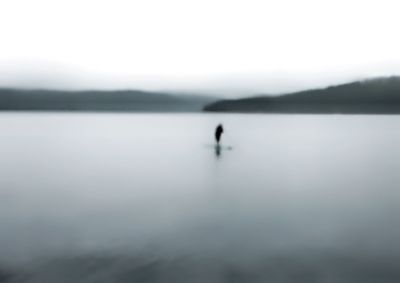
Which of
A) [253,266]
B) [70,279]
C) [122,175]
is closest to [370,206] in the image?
[253,266]

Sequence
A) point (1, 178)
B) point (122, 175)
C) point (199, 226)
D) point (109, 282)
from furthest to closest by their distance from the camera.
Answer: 1. point (122, 175)
2. point (1, 178)
3. point (199, 226)
4. point (109, 282)

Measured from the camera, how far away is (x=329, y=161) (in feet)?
133

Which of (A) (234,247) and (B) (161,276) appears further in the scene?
(A) (234,247)

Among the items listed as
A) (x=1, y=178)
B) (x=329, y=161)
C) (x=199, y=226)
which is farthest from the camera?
(x=329, y=161)

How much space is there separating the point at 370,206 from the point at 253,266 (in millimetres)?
9887

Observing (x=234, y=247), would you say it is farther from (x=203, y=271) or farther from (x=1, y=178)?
(x=1, y=178)

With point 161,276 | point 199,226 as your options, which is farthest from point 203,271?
point 199,226

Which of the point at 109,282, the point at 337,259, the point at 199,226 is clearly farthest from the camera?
the point at 199,226

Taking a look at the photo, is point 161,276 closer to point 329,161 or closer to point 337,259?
point 337,259

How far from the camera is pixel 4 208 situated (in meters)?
17.7

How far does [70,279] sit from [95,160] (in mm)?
31670

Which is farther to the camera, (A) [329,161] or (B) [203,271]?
(A) [329,161]

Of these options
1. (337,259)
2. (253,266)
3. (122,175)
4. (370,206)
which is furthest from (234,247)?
(122,175)

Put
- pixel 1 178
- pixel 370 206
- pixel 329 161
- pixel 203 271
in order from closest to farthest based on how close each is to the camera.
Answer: pixel 203 271 < pixel 370 206 < pixel 1 178 < pixel 329 161
